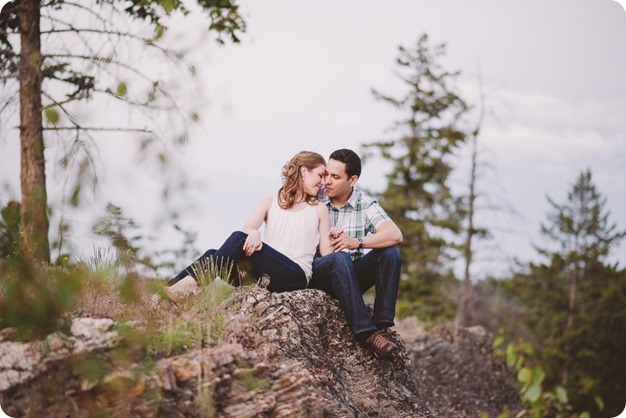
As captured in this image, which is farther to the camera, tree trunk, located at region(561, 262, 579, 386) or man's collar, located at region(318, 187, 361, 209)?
tree trunk, located at region(561, 262, 579, 386)

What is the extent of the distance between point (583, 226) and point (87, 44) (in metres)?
23.9

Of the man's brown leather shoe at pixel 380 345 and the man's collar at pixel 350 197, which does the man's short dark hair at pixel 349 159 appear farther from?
the man's brown leather shoe at pixel 380 345

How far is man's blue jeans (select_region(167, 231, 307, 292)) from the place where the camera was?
4.63 meters

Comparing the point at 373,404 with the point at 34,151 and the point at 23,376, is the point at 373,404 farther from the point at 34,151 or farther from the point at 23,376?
the point at 34,151

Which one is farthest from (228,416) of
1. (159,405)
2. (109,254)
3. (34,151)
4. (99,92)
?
(99,92)

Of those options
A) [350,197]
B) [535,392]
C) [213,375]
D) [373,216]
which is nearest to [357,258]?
[373,216]

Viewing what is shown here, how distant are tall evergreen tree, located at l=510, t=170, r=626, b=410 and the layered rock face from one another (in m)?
21.8

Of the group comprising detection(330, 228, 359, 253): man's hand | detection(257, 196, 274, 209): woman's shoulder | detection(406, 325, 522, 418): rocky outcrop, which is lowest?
detection(406, 325, 522, 418): rocky outcrop

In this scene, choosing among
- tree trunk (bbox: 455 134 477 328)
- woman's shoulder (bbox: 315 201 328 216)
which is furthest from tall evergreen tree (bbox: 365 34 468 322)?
woman's shoulder (bbox: 315 201 328 216)

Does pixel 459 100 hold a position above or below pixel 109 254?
above

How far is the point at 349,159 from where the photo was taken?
5.07 metres

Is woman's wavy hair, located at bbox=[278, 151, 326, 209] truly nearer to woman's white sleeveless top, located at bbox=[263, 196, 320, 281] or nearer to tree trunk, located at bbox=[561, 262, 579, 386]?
woman's white sleeveless top, located at bbox=[263, 196, 320, 281]

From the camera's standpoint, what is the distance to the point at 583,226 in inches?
1038

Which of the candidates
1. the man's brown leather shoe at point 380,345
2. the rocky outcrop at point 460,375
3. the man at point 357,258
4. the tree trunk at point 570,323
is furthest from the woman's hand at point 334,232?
the tree trunk at point 570,323
